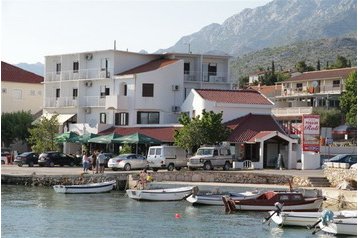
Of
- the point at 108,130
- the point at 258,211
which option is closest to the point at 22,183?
the point at 108,130

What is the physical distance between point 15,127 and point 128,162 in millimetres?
27380

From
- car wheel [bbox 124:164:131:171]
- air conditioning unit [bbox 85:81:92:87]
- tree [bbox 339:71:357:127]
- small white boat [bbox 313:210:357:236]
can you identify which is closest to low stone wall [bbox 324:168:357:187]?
small white boat [bbox 313:210:357:236]

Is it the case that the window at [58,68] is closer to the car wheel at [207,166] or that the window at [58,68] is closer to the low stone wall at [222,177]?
the car wheel at [207,166]

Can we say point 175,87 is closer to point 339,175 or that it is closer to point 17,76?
point 17,76

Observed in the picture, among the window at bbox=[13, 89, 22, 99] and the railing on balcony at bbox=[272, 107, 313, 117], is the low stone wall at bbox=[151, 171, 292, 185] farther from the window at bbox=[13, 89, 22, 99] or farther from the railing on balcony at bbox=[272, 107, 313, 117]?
A: the railing on balcony at bbox=[272, 107, 313, 117]

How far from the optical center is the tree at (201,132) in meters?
59.1

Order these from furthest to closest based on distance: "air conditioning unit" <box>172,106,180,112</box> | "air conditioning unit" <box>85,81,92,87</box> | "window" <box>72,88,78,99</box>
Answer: "window" <box>72,88,78,99</box>
"air conditioning unit" <box>85,81,92,87</box>
"air conditioning unit" <box>172,106,180,112</box>

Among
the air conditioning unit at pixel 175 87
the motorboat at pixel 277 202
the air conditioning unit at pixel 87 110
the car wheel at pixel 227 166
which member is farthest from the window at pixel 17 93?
the motorboat at pixel 277 202

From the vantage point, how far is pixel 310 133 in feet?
173

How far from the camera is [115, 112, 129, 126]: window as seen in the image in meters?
71.6

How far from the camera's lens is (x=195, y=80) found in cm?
7606

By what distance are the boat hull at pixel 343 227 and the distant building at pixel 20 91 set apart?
65.9 meters

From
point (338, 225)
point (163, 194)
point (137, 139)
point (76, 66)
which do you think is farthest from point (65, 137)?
point (338, 225)

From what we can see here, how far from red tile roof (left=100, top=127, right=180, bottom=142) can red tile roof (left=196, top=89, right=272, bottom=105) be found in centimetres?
402
